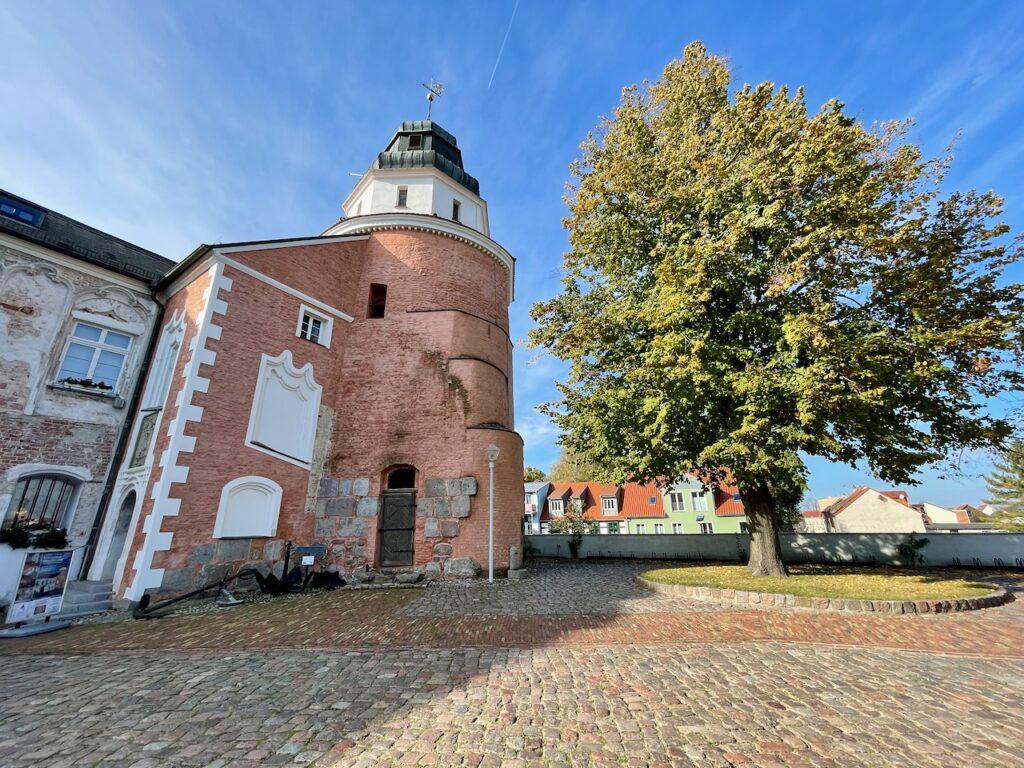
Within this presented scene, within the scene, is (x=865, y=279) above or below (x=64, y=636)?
above

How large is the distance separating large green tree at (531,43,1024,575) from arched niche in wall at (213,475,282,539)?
9.27 m

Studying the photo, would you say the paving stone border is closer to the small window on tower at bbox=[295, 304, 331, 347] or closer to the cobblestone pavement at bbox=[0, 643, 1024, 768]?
the cobblestone pavement at bbox=[0, 643, 1024, 768]

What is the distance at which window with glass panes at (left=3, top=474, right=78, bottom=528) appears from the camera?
9984 mm

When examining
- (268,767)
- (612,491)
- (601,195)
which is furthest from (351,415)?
(612,491)

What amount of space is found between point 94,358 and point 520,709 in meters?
14.4

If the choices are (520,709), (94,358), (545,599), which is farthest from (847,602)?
(94,358)

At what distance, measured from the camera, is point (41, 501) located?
1040 centimetres

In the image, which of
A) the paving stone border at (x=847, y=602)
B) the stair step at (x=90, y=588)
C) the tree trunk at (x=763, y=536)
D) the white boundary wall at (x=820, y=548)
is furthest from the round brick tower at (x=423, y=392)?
the white boundary wall at (x=820, y=548)

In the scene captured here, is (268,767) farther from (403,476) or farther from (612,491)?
(612,491)

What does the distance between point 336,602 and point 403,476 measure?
179 inches

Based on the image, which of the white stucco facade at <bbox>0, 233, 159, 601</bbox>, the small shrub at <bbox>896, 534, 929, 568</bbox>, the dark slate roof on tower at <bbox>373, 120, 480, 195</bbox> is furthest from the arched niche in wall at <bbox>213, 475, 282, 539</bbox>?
the small shrub at <bbox>896, 534, 929, 568</bbox>

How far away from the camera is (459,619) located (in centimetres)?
785

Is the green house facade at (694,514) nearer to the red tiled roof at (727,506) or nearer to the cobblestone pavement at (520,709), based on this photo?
the red tiled roof at (727,506)

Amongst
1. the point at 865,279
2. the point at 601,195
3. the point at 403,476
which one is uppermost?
the point at 601,195
